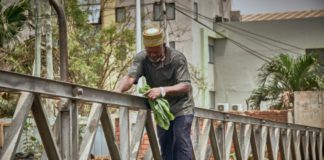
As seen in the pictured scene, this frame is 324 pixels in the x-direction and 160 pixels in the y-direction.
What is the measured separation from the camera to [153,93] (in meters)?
6.73

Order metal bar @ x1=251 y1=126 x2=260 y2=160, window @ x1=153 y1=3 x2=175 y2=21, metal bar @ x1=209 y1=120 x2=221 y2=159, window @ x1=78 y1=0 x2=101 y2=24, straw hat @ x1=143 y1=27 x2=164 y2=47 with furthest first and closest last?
window @ x1=153 y1=3 x2=175 y2=21 < window @ x1=78 y1=0 x2=101 y2=24 < metal bar @ x1=251 y1=126 x2=260 y2=160 < metal bar @ x1=209 y1=120 x2=221 y2=159 < straw hat @ x1=143 y1=27 x2=164 y2=47

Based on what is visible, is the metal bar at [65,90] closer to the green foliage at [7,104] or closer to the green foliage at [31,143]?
the green foliage at [31,143]

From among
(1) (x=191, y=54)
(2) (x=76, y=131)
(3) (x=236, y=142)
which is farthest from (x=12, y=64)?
(1) (x=191, y=54)

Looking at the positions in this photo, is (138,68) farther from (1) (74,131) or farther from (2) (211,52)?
(2) (211,52)

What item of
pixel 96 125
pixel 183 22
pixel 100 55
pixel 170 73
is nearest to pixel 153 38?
pixel 170 73

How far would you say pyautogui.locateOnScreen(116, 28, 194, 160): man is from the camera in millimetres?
6793

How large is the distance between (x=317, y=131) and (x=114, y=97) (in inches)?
439

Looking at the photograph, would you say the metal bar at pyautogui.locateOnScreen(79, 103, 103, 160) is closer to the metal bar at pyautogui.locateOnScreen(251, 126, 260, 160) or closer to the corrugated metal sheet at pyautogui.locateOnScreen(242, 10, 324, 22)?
the metal bar at pyautogui.locateOnScreen(251, 126, 260, 160)

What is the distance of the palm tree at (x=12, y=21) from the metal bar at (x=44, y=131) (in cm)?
1079

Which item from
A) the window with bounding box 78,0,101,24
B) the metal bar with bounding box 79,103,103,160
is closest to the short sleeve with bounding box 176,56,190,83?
the metal bar with bounding box 79,103,103,160

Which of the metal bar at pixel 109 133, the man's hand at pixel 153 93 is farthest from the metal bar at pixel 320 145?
the metal bar at pixel 109 133

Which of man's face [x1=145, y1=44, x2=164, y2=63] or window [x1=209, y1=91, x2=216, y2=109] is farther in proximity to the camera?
window [x1=209, y1=91, x2=216, y2=109]

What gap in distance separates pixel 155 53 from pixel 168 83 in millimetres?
382

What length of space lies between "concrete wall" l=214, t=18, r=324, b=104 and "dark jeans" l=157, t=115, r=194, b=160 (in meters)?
29.4
